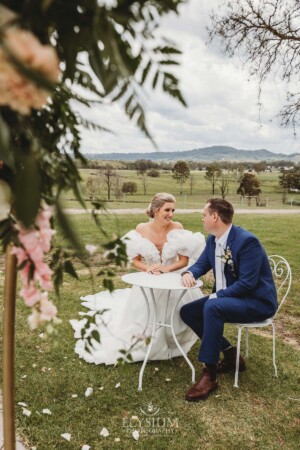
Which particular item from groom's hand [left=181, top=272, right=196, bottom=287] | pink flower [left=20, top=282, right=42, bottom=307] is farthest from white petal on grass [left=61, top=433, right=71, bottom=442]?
pink flower [left=20, top=282, right=42, bottom=307]

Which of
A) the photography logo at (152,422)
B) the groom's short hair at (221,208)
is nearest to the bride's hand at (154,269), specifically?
the groom's short hair at (221,208)

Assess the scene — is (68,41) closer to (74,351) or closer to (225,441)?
(225,441)

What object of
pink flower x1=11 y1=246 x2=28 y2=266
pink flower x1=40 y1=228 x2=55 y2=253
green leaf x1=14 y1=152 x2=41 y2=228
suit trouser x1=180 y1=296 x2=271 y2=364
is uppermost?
green leaf x1=14 y1=152 x2=41 y2=228

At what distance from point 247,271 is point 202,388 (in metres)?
1.07

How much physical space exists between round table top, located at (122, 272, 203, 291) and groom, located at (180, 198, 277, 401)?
0.14 meters

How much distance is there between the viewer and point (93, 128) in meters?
1.04

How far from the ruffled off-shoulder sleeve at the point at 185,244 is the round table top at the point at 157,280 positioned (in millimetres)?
311

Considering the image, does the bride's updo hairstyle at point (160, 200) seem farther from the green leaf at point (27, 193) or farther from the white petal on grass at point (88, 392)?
the green leaf at point (27, 193)

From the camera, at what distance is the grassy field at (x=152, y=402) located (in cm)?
326

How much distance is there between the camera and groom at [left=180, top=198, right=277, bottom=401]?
3.89m

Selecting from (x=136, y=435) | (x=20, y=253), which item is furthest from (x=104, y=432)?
(x=20, y=253)

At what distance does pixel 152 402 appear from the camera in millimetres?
3748

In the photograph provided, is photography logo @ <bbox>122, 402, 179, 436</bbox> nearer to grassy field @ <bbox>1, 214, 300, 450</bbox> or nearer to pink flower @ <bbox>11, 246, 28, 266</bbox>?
grassy field @ <bbox>1, 214, 300, 450</bbox>

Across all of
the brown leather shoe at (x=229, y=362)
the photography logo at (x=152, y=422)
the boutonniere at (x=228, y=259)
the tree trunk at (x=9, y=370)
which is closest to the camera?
the tree trunk at (x=9, y=370)
